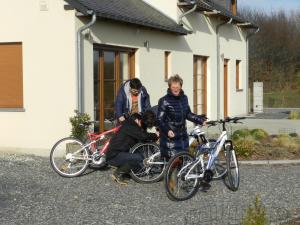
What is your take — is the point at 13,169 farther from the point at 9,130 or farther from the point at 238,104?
the point at 238,104

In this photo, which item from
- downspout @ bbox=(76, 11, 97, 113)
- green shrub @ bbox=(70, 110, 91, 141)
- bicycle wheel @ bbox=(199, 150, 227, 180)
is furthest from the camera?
downspout @ bbox=(76, 11, 97, 113)

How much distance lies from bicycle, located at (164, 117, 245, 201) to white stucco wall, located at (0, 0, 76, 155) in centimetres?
420

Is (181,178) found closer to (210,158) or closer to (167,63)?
(210,158)

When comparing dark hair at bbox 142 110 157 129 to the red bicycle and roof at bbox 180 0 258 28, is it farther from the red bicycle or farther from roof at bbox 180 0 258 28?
roof at bbox 180 0 258 28

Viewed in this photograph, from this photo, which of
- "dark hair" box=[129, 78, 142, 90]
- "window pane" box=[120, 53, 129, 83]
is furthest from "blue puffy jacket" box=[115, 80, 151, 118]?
"window pane" box=[120, 53, 129, 83]

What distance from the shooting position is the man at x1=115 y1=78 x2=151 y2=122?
9.92m

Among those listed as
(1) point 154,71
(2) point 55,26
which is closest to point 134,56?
(1) point 154,71

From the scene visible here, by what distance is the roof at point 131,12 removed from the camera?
1229cm

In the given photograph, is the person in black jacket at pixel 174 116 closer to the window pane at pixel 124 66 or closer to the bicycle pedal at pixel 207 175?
the bicycle pedal at pixel 207 175

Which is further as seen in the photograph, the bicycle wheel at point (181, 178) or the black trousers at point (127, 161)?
the black trousers at point (127, 161)

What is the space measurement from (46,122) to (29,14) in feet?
7.46

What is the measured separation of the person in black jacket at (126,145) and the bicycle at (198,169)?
3.26ft

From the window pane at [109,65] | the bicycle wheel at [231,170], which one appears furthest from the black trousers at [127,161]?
the window pane at [109,65]

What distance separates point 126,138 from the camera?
9445mm
